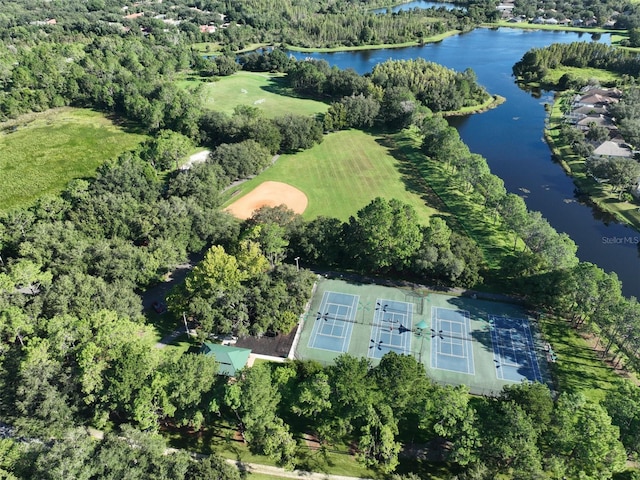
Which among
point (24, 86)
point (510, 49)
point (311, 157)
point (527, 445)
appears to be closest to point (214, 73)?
point (24, 86)

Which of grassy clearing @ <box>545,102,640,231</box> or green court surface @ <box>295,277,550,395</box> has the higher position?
grassy clearing @ <box>545,102,640,231</box>

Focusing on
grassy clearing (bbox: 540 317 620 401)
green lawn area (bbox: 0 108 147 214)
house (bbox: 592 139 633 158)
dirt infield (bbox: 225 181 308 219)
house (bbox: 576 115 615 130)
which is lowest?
grassy clearing (bbox: 540 317 620 401)

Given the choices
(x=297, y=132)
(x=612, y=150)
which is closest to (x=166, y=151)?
(x=297, y=132)

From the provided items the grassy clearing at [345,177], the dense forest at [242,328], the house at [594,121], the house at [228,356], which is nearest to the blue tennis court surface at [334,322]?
the dense forest at [242,328]

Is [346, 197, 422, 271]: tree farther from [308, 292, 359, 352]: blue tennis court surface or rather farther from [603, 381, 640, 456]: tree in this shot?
[603, 381, 640, 456]: tree

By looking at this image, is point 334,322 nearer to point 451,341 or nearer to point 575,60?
point 451,341

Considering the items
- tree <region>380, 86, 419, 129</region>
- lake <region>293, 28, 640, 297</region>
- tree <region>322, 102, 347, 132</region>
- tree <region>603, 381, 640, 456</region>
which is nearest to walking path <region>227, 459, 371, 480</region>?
tree <region>603, 381, 640, 456</region>

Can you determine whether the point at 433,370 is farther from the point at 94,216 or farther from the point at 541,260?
the point at 94,216
